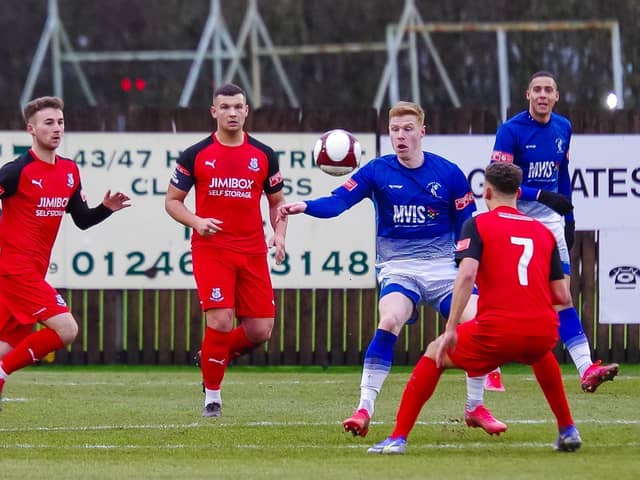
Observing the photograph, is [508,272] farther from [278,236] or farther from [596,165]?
[596,165]

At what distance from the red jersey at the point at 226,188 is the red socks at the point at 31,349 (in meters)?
1.17

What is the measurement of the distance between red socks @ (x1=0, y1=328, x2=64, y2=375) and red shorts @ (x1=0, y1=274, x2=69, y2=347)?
0.39ft

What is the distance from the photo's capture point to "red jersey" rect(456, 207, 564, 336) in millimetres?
8656

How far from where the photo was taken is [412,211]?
33.9ft

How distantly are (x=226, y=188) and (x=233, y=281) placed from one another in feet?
2.12

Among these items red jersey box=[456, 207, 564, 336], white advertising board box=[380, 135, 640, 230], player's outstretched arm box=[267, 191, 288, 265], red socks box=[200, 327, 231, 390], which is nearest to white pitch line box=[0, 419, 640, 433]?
red socks box=[200, 327, 231, 390]

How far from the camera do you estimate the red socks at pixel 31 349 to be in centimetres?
1119

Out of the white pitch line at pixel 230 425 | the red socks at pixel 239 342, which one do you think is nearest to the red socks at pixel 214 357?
the red socks at pixel 239 342

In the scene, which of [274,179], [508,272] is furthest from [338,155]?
[508,272]

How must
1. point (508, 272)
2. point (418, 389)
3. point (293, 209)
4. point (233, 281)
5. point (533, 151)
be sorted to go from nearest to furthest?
point (508, 272)
point (418, 389)
point (293, 209)
point (233, 281)
point (533, 151)

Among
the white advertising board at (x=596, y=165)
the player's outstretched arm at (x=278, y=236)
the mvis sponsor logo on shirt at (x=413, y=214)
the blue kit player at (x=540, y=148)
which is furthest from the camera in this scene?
the white advertising board at (x=596, y=165)

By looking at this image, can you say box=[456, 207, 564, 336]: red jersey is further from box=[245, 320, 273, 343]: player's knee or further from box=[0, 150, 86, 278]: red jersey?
box=[0, 150, 86, 278]: red jersey

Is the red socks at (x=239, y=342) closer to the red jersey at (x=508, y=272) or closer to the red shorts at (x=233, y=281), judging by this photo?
the red shorts at (x=233, y=281)

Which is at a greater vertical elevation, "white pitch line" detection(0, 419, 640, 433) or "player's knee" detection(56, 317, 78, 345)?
"player's knee" detection(56, 317, 78, 345)
